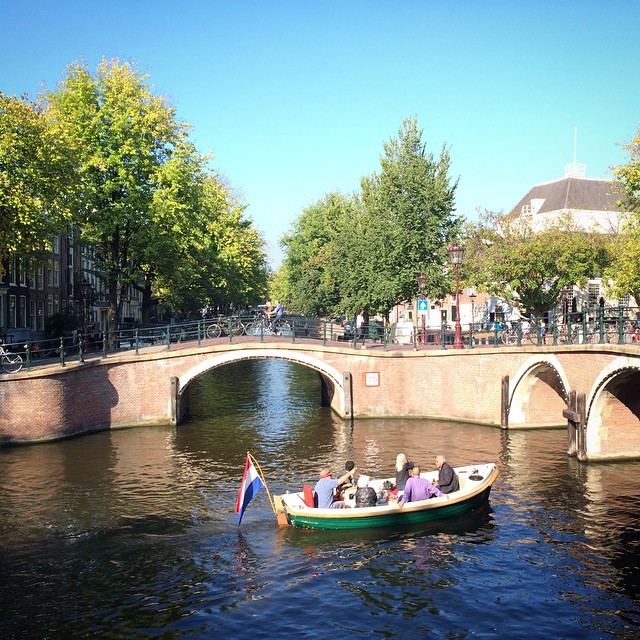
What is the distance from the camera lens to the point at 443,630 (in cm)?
1288

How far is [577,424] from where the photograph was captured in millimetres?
24625

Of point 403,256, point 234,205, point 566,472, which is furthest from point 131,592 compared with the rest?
point 234,205

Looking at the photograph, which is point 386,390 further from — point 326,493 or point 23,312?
point 23,312

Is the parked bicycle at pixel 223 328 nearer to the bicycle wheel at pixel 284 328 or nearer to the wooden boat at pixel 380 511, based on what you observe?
the bicycle wheel at pixel 284 328

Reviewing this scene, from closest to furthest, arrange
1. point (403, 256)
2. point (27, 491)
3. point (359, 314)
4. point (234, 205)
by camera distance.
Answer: point (27, 491)
point (403, 256)
point (359, 314)
point (234, 205)

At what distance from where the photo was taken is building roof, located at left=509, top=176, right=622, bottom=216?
65.2 meters

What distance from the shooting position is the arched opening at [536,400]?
2964cm

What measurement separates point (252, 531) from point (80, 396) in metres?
14.3

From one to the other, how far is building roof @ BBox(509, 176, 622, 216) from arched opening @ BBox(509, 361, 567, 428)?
125ft

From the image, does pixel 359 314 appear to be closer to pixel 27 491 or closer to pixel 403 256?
pixel 403 256

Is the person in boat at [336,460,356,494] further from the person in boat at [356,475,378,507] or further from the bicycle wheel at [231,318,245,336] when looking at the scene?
the bicycle wheel at [231,318,245,336]

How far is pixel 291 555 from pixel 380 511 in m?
2.42

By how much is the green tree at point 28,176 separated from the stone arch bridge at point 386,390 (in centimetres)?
643

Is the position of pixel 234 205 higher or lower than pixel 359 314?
higher
